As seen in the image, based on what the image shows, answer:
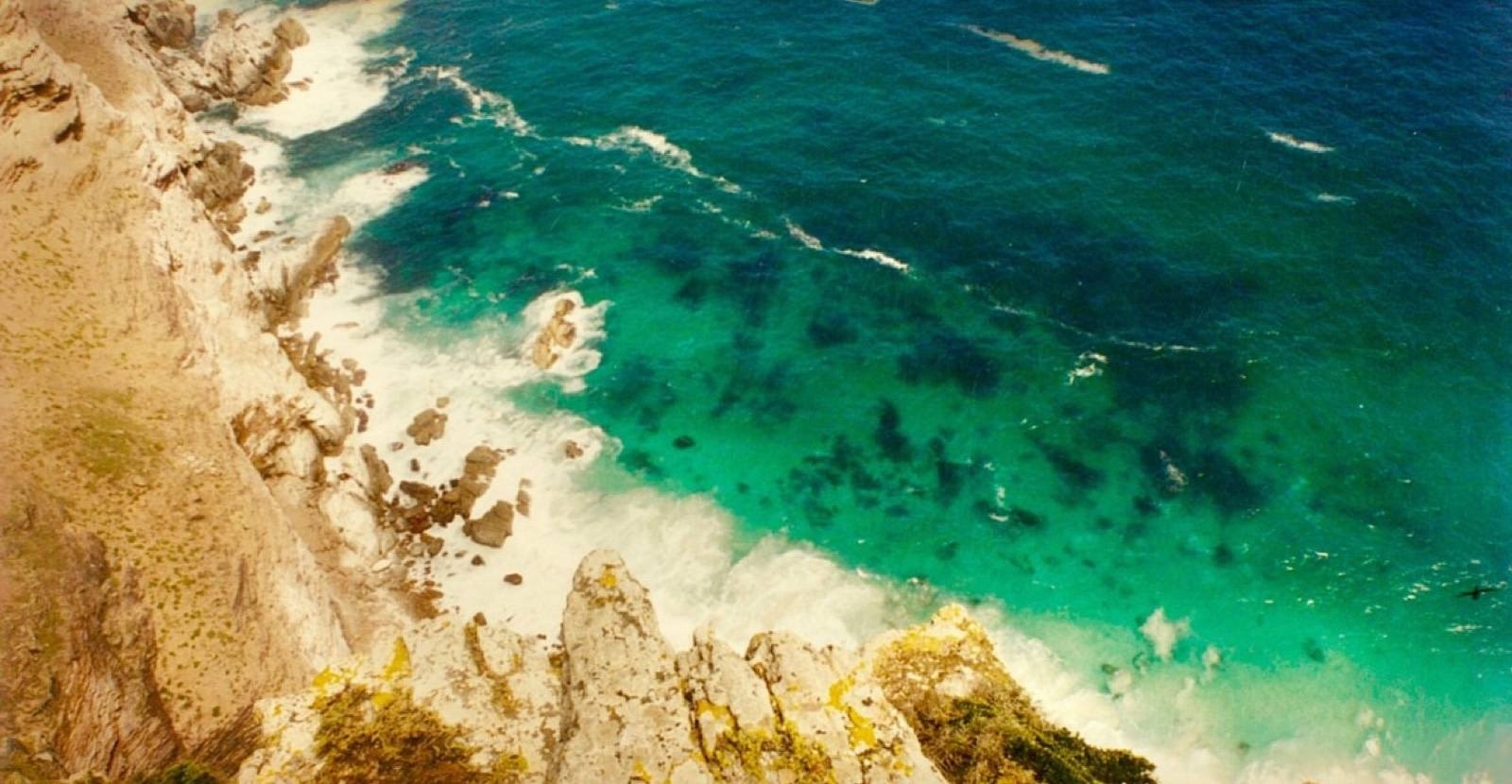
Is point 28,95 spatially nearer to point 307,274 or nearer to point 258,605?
point 307,274

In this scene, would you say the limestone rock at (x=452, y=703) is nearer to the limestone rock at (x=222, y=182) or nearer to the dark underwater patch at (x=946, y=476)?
the dark underwater patch at (x=946, y=476)

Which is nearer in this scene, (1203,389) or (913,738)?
(913,738)

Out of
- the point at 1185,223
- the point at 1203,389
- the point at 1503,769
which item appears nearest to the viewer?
the point at 1503,769

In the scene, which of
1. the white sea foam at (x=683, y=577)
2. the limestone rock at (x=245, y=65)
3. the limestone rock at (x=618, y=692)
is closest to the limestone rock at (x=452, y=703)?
the limestone rock at (x=618, y=692)

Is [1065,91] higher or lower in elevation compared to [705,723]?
higher

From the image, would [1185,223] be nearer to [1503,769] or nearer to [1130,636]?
[1130,636]

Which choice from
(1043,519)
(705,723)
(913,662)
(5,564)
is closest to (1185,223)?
(1043,519)

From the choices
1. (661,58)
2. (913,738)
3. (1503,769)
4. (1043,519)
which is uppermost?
(661,58)
